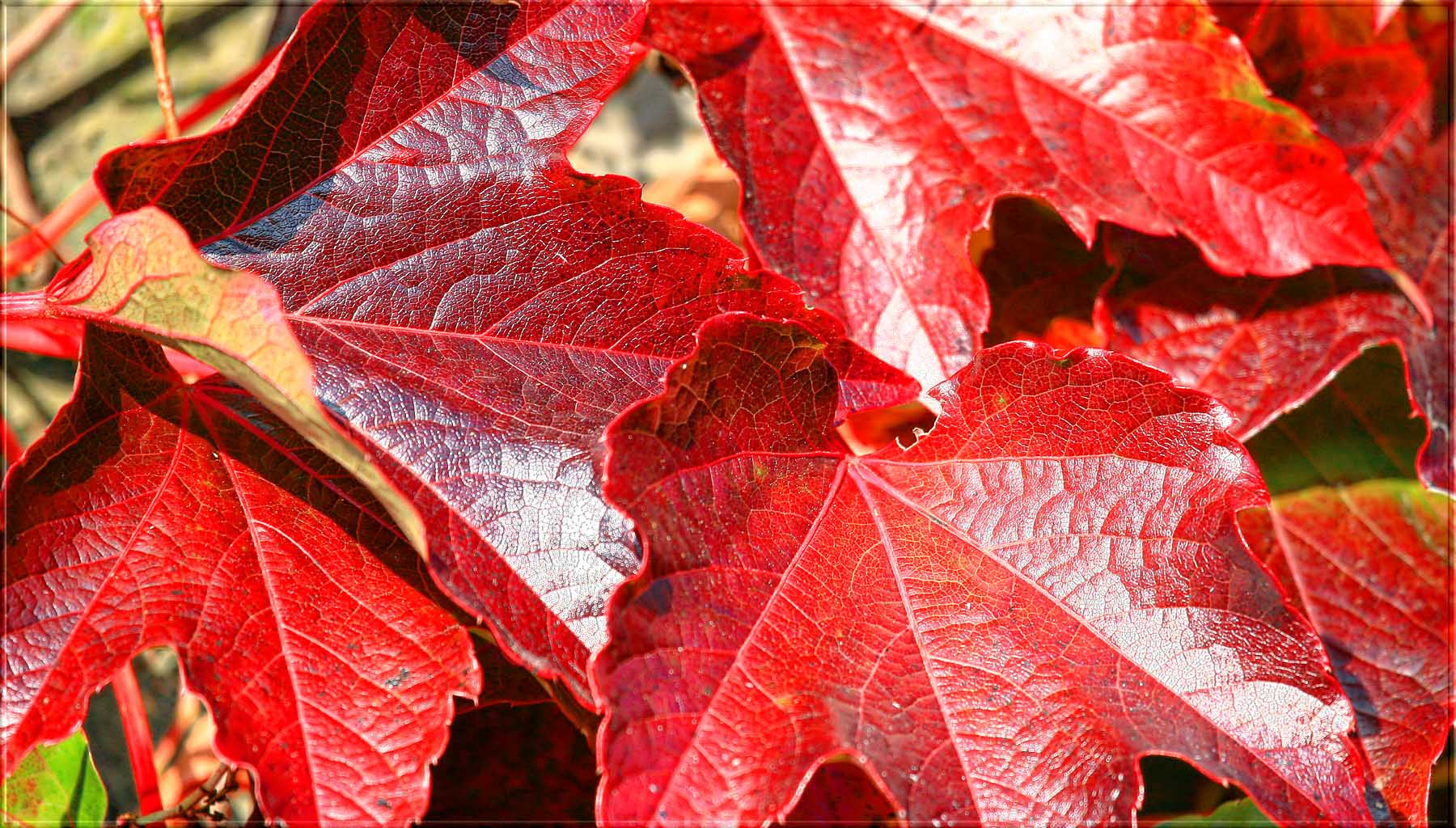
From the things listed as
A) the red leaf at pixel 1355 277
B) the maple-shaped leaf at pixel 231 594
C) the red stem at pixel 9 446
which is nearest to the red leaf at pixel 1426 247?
the red leaf at pixel 1355 277

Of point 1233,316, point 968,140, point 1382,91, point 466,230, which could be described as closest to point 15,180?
point 466,230

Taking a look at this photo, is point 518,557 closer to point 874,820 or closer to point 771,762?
point 771,762

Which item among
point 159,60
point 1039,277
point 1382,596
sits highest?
point 159,60

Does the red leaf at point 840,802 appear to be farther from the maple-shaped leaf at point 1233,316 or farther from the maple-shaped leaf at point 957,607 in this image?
the maple-shaped leaf at point 1233,316

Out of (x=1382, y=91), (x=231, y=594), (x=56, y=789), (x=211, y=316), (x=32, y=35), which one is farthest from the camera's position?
(x=32, y=35)

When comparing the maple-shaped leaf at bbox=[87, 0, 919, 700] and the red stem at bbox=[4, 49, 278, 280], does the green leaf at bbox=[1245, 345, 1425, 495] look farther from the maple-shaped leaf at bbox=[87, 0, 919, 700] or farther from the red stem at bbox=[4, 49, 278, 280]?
the red stem at bbox=[4, 49, 278, 280]

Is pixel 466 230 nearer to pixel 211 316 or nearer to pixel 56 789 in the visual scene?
pixel 211 316
